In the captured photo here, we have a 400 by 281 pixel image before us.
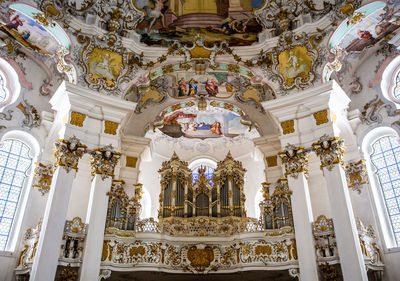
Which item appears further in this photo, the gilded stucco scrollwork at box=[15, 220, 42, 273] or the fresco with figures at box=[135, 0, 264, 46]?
the fresco with figures at box=[135, 0, 264, 46]

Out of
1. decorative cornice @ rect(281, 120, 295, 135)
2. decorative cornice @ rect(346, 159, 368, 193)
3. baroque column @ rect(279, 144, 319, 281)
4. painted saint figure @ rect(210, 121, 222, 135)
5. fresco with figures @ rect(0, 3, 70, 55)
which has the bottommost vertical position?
baroque column @ rect(279, 144, 319, 281)

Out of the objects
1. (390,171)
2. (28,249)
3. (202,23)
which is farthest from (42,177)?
(390,171)

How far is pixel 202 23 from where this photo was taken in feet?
48.5

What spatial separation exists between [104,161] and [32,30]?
5.91 metres

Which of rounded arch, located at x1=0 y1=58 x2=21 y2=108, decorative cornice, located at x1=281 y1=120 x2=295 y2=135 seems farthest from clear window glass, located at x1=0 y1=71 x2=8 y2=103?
decorative cornice, located at x1=281 y1=120 x2=295 y2=135

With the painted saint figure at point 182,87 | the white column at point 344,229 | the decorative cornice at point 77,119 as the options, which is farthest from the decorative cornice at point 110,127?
the white column at point 344,229

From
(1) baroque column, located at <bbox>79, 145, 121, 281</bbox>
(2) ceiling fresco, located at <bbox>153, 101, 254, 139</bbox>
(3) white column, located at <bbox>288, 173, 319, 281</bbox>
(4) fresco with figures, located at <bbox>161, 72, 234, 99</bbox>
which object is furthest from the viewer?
(2) ceiling fresco, located at <bbox>153, 101, 254, 139</bbox>

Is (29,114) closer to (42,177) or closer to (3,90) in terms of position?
(3,90)

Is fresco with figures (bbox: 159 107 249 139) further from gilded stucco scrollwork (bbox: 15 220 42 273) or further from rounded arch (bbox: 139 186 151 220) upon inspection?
gilded stucco scrollwork (bbox: 15 220 42 273)

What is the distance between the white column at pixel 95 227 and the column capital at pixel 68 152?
0.87 metres

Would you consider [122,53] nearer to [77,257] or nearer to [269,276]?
[77,257]

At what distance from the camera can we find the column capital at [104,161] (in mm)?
11539

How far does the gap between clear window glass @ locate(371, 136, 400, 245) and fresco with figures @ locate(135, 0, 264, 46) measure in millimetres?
6554

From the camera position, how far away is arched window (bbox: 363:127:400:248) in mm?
12219
